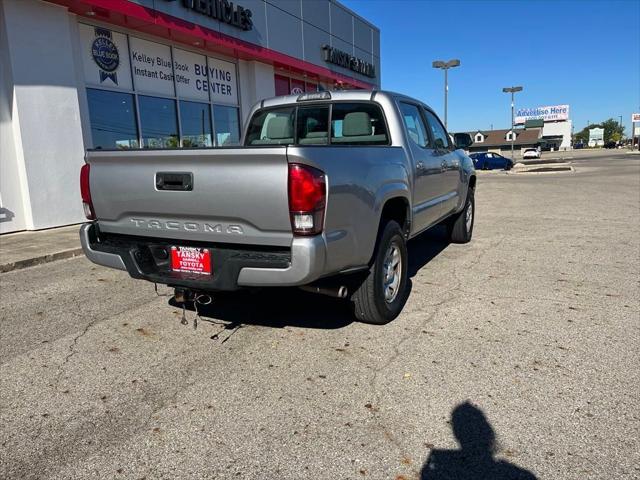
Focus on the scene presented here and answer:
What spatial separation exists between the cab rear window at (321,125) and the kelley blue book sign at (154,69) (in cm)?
689

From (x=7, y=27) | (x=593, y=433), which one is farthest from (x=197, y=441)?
(x=7, y=27)

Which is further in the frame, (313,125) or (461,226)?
(461,226)

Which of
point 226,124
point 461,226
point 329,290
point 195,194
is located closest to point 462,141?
point 461,226

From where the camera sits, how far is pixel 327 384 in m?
3.20

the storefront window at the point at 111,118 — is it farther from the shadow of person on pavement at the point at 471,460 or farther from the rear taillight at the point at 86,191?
the shadow of person on pavement at the point at 471,460

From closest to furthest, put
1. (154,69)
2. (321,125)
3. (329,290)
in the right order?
(329,290)
(321,125)
(154,69)

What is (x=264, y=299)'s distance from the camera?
4.96 m

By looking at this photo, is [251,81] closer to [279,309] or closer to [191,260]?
[279,309]

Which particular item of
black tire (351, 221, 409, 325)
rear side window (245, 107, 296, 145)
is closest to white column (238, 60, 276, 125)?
rear side window (245, 107, 296, 145)

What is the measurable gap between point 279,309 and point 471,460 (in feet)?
8.42

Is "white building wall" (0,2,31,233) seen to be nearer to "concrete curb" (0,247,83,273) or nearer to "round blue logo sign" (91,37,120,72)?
"round blue logo sign" (91,37,120,72)

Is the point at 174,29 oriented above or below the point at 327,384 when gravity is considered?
above

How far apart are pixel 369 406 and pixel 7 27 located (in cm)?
943

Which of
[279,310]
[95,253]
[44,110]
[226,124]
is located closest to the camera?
[95,253]
